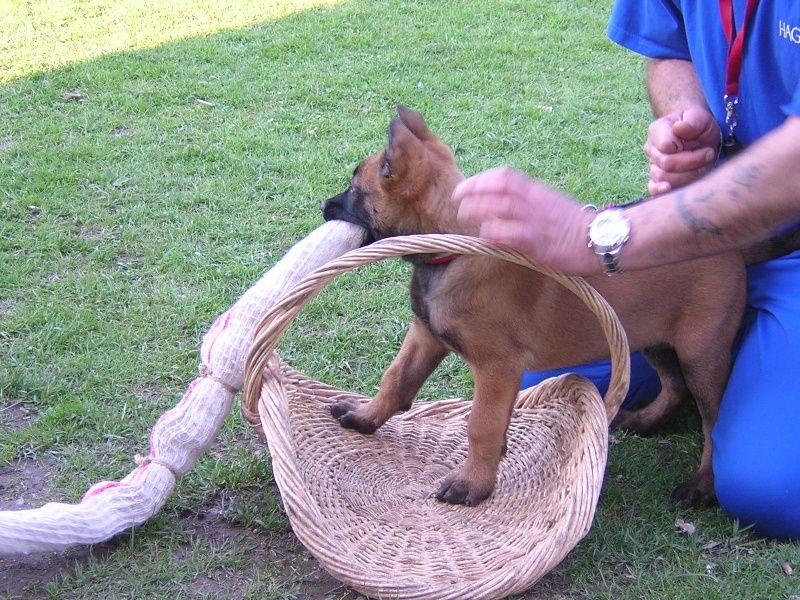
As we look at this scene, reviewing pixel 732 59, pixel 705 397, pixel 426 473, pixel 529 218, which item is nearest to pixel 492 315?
pixel 529 218

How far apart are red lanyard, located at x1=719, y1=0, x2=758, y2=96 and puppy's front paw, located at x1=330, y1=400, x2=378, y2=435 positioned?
174 cm

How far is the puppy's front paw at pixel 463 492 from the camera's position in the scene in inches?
108

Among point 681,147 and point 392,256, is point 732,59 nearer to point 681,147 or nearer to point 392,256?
point 681,147

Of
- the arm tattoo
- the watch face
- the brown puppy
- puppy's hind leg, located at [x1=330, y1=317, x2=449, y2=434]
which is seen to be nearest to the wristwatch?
the watch face

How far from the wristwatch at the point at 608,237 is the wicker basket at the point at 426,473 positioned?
18cm

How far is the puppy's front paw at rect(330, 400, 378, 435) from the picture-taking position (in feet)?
9.89

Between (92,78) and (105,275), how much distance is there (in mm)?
2922

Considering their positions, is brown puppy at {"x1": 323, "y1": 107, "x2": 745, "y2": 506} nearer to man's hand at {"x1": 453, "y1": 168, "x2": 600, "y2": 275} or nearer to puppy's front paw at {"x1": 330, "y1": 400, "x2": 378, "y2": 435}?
puppy's front paw at {"x1": 330, "y1": 400, "x2": 378, "y2": 435}

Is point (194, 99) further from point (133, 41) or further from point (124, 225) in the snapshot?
point (124, 225)

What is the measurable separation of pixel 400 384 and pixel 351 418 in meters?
0.23

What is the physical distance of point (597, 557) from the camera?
2604 millimetres

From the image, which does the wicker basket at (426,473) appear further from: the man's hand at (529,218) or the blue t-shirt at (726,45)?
the blue t-shirt at (726,45)

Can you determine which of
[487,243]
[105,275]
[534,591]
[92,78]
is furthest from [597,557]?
[92,78]

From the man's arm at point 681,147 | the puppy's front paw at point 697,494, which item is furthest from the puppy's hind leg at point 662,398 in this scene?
the man's arm at point 681,147
